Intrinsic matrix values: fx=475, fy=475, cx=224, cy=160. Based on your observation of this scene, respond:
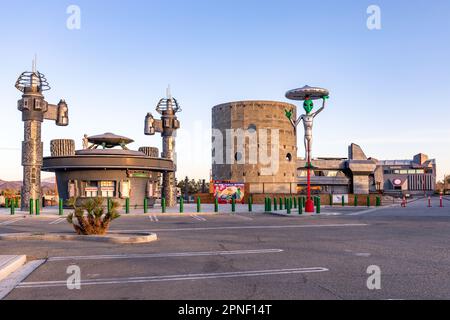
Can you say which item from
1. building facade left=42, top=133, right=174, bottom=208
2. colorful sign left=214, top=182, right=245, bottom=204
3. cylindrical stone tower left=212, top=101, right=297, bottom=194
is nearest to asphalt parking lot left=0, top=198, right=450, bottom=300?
building facade left=42, top=133, right=174, bottom=208

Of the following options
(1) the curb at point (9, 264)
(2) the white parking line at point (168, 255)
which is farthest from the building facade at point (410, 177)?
(1) the curb at point (9, 264)

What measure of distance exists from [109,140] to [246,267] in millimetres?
29289

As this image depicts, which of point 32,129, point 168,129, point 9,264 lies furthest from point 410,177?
point 9,264

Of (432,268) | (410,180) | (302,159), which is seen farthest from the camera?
(410,180)

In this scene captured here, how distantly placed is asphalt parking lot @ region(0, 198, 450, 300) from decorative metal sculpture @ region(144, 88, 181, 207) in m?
21.2

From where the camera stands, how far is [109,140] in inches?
1432

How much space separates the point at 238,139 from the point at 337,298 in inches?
2426

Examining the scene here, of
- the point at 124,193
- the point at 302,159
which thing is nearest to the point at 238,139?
the point at 302,159

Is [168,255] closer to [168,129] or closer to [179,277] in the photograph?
[179,277]

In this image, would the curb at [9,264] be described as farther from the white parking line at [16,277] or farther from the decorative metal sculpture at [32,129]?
the decorative metal sculpture at [32,129]

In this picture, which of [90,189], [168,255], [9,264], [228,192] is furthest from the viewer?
[228,192]
